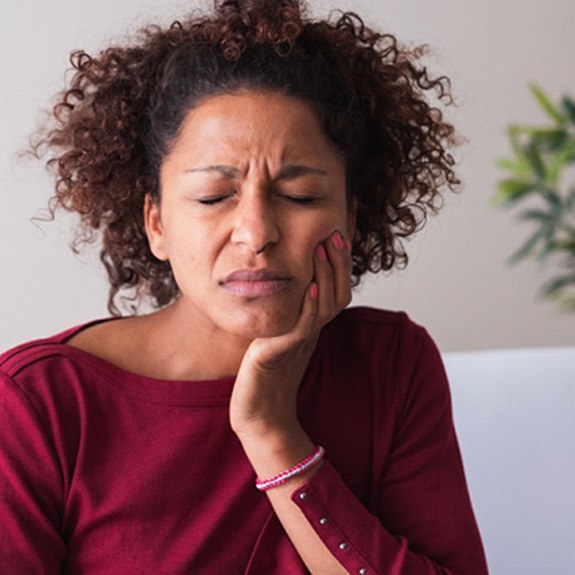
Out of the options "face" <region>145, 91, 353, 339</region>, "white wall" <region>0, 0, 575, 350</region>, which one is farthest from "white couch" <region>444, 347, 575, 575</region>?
"face" <region>145, 91, 353, 339</region>

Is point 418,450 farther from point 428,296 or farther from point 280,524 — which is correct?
point 428,296

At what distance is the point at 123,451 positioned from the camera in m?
1.46

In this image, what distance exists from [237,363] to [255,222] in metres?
0.29

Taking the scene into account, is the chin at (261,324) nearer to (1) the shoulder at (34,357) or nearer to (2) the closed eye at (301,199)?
(2) the closed eye at (301,199)

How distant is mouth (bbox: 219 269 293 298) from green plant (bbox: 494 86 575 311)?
0.33 m

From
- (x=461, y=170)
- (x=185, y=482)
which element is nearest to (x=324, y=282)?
(x=185, y=482)

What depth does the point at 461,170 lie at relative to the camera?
251 cm

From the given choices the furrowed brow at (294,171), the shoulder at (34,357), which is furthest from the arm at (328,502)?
the shoulder at (34,357)

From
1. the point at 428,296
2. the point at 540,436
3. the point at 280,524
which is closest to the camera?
the point at 280,524

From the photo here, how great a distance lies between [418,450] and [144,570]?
1.42 feet

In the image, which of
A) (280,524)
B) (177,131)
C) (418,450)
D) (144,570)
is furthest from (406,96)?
(144,570)

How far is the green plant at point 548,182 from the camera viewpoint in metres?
1.34

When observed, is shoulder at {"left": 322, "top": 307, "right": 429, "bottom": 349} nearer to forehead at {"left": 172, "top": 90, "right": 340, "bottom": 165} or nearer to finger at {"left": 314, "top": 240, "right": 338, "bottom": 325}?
finger at {"left": 314, "top": 240, "right": 338, "bottom": 325}

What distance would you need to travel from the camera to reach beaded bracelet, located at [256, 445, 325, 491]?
4.74ft
